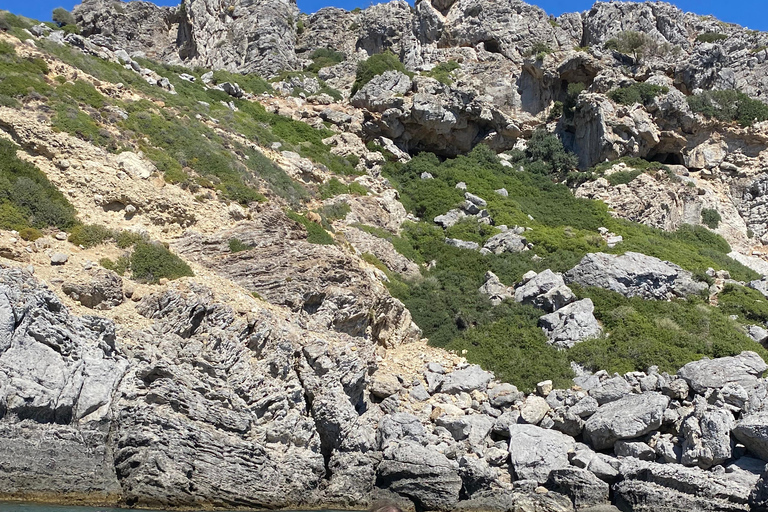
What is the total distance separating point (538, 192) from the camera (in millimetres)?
34625

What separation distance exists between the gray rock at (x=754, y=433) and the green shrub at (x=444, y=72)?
87.6 ft

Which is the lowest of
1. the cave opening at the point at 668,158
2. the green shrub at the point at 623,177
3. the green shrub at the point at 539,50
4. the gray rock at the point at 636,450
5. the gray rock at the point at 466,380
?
the gray rock at the point at 636,450

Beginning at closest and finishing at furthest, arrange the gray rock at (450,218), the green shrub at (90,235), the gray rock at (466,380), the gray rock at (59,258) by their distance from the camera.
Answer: the gray rock at (59,258)
the green shrub at (90,235)
the gray rock at (466,380)
the gray rock at (450,218)

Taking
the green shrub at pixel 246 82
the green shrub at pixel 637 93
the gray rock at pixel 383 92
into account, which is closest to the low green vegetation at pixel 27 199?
the green shrub at pixel 246 82

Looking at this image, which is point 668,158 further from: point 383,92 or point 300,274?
point 300,274

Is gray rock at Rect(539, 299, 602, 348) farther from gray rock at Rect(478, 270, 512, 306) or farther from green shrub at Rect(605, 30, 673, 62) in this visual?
green shrub at Rect(605, 30, 673, 62)

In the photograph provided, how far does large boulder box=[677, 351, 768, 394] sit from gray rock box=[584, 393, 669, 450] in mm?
1669

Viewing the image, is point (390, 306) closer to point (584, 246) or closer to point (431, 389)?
point (431, 389)

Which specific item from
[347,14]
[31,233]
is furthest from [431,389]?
[347,14]

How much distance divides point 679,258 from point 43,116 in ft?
82.1

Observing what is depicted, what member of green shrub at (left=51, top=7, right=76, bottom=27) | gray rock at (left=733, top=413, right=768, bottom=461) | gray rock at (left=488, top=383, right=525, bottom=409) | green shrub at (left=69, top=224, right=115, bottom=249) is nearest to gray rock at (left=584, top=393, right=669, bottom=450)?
gray rock at (left=733, top=413, right=768, bottom=461)

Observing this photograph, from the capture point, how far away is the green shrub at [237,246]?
18.8m

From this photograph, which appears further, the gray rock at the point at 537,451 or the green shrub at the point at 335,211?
the green shrub at the point at 335,211

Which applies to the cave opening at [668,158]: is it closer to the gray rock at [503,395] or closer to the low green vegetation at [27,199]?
the gray rock at [503,395]
